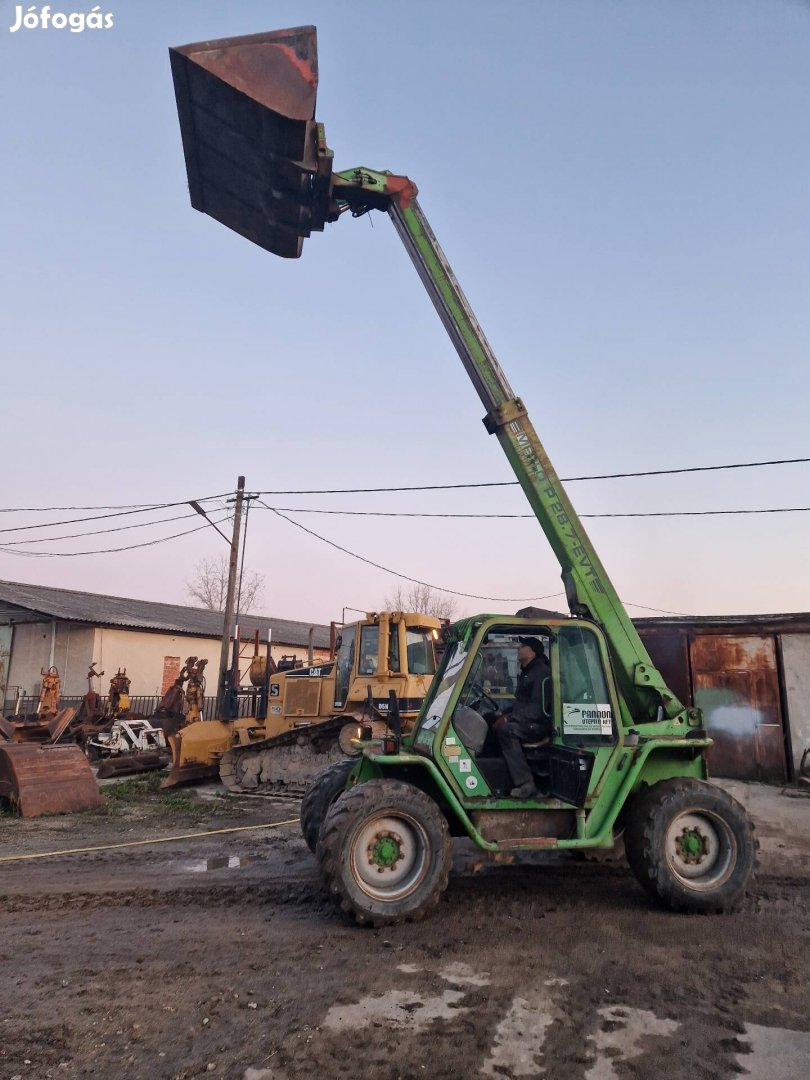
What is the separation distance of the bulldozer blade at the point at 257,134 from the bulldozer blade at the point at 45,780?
7.67 meters

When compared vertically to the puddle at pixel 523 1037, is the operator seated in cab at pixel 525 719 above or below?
above

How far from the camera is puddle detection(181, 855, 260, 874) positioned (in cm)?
697

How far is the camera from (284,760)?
11914 mm

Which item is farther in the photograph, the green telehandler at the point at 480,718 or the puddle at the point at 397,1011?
the green telehandler at the point at 480,718

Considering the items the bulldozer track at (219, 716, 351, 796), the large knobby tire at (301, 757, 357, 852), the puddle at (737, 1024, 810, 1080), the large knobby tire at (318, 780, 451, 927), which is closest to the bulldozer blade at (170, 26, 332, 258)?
the large knobby tire at (301, 757, 357, 852)

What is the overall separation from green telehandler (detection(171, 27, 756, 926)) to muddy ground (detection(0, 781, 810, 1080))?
0.44 m

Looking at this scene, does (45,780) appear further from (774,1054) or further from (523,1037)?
(774,1054)

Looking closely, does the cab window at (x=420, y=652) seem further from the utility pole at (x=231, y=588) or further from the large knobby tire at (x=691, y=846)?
the utility pole at (x=231, y=588)

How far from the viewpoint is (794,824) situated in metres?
9.26

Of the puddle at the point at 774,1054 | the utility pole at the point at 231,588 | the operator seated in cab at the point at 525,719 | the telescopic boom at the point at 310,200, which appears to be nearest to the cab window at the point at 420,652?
the operator seated in cab at the point at 525,719

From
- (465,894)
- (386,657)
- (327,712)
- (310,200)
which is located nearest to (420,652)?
(386,657)

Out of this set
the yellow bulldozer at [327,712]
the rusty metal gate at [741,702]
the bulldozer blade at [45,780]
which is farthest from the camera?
the rusty metal gate at [741,702]

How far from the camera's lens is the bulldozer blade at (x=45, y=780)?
31.1 feet

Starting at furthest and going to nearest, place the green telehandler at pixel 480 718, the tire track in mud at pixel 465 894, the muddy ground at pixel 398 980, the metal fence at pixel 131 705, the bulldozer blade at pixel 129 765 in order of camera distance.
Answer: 1. the metal fence at pixel 131 705
2. the bulldozer blade at pixel 129 765
3. the tire track in mud at pixel 465 894
4. the green telehandler at pixel 480 718
5. the muddy ground at pixel 398 980
